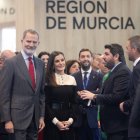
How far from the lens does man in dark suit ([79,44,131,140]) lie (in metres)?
5.45

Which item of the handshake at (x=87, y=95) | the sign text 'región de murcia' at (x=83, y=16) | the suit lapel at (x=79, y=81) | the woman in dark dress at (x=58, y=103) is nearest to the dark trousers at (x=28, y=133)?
the woman in dark dress at (x=58, y=103)

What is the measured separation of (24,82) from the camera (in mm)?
5293

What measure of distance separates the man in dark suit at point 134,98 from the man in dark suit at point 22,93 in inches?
39.8

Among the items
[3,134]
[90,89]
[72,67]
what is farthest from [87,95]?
[72,67]

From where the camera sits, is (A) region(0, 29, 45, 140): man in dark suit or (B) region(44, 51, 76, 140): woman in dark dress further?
(B) region(44, 51, 76, 140): woman in dark dress

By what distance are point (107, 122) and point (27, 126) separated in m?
0.94

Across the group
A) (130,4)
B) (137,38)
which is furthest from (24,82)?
(130,4)

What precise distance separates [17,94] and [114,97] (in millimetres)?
1105

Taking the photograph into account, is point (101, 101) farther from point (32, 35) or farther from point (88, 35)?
point (88, 35)

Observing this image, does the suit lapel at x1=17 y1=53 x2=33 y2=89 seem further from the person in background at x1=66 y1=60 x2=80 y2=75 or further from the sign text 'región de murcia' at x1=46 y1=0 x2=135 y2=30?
the sign text 'región de murcia' at x1=46 y1=0 x2=135 y2=30

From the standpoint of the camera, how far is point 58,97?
6.01m

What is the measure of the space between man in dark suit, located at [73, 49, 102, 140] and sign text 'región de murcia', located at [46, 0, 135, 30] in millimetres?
3771

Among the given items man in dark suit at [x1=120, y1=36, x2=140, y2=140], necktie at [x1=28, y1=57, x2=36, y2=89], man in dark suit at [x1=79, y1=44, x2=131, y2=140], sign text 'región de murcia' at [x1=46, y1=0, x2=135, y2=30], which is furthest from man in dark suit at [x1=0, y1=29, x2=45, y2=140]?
sign text 'región de murcia' at [x1=46, y1=0, x2=135, y2=30]

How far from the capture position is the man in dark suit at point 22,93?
5.23m
